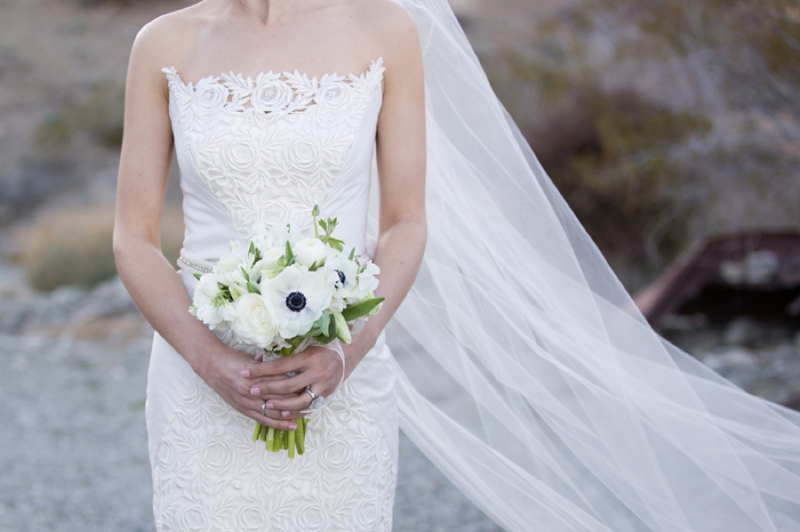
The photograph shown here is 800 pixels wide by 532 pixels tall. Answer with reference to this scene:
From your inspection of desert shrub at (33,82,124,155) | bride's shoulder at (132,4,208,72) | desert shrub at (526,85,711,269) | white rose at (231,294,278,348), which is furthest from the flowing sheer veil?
desert shrub at (33,82,124,155)

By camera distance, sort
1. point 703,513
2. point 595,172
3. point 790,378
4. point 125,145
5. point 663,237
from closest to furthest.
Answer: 1. point 125,145
2. point 703,513
3. point 790,378
4. point 595,172
5. point 663,237

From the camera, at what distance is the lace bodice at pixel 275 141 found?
7.24 ft

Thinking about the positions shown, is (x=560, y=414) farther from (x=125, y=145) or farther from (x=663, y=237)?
(x=663, y=237)

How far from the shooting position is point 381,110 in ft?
7.48

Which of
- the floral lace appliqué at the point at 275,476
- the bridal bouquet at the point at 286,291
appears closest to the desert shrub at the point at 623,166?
the floral lace appliqué at the point at 275,476

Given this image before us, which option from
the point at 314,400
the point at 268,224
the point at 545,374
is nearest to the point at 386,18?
the point at 268,224

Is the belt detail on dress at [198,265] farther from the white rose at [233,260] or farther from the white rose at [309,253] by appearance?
the white rose at [309,253]

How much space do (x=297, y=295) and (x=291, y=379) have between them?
0.98 feet

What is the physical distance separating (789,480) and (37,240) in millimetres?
12225

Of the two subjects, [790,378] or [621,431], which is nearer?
[621,431]

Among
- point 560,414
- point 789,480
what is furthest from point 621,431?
point 789,480

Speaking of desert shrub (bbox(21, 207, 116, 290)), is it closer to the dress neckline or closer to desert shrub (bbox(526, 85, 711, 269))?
desert shrub (bbox(526, 85, 711, 269))

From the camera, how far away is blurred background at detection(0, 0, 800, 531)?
5.82 meters

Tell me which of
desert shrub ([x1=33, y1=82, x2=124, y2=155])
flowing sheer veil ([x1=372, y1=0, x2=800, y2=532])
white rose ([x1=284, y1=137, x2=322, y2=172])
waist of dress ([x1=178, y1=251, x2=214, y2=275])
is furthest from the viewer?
desert shrub ([x1=33, y1=82, x2=124, y2=155])
